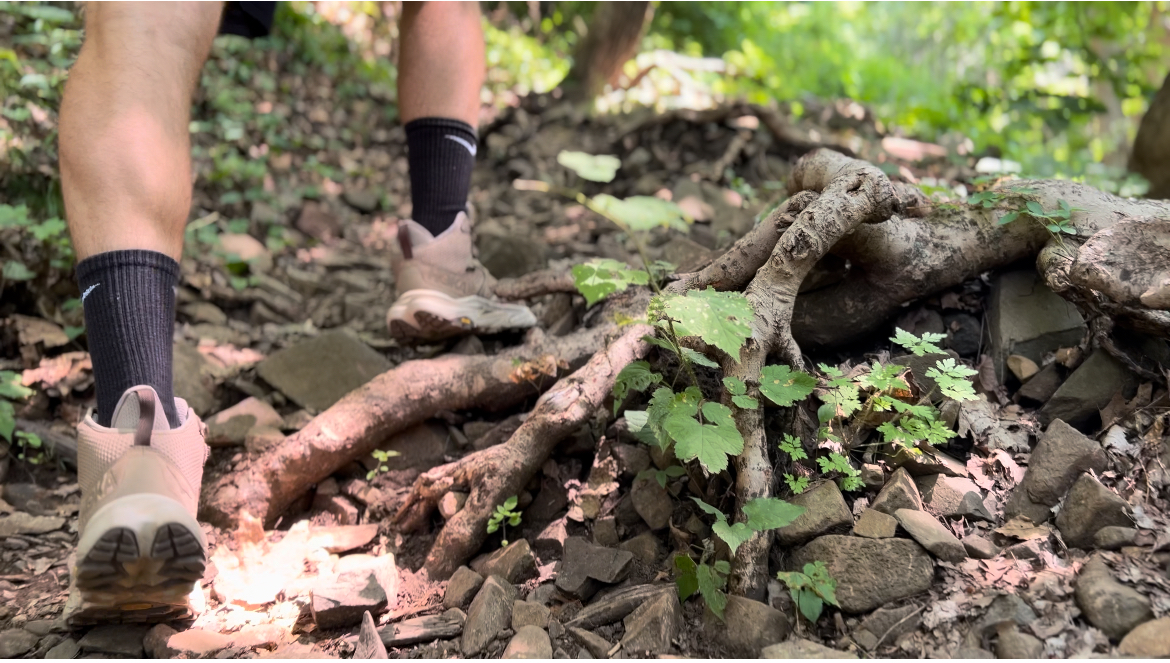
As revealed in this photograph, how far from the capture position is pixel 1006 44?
7.05 metres

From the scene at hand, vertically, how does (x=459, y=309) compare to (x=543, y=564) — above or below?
above

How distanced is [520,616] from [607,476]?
15.8 inches

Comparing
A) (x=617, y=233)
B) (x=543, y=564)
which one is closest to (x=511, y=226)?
(x=617, y=233)

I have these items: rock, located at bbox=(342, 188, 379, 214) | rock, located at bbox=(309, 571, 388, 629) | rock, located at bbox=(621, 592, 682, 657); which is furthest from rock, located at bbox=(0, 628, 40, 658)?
rock, located at bbox=(342, 188, 379, 214)

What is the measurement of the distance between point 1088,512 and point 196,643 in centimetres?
181

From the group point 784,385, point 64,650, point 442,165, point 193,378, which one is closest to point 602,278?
point 784,385

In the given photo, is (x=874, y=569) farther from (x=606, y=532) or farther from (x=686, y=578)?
(x=606, y=532)

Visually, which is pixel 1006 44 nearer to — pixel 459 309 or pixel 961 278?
pixel 961 278

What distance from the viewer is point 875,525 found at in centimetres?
142

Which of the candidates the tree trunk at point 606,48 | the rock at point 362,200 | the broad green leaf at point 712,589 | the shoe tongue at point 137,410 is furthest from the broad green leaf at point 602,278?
the tree trunk at point 606,48

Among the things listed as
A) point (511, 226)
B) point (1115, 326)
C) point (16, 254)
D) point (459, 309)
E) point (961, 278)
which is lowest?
point (1115, 326)

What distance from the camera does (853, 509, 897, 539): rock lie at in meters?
1.40

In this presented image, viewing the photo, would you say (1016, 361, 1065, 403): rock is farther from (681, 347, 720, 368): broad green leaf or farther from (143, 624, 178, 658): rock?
(143, 624, 178, 658): rock

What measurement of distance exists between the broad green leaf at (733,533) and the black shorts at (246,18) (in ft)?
6.42
